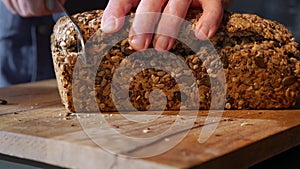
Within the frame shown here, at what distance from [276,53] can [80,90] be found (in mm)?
486

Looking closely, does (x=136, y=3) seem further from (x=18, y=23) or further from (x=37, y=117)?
(x=18, y=23)

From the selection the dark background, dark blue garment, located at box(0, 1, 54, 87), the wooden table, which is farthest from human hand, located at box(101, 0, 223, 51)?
dark blue garment, located at box(0, 1, 54, 87)

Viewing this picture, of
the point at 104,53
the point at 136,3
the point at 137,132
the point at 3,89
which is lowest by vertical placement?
the point at 3,89

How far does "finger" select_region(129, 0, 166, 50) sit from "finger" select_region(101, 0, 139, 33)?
0.04 metres

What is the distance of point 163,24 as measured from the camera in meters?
1.30

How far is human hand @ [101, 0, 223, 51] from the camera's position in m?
1.30

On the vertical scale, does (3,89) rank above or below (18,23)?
below

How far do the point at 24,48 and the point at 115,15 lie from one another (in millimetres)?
1039

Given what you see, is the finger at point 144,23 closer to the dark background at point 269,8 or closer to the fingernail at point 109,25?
the fingernail at point 109,25

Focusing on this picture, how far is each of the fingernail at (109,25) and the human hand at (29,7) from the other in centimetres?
27

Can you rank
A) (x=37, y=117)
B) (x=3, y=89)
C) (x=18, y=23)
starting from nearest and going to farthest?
(x=37, y=117)
(x=3, y=89)
(x=18, y=23)

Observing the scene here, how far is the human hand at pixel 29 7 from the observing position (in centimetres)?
153

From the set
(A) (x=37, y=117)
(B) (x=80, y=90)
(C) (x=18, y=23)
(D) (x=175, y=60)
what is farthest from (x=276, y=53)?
(C) (x=18, y=23)

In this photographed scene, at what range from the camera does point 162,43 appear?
1.30 meters
